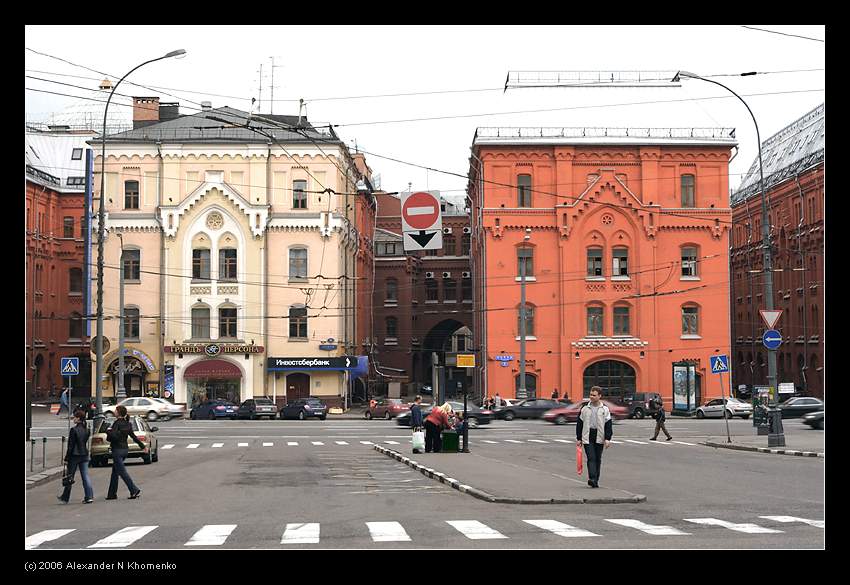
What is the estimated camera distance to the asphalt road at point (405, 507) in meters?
12.8

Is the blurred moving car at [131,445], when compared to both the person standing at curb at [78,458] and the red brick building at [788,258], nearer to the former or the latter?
the person standing at curb at [78,458]

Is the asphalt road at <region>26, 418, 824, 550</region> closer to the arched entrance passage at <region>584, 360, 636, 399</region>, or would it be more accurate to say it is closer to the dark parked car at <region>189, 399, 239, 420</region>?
the dark parked car at <region>189, 399, 239, 420</region>

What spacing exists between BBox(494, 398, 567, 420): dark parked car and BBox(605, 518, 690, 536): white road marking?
146 ft

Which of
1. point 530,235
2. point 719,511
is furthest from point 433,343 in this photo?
point 719,511

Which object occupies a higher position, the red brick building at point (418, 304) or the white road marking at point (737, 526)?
the red brick building at point (418, 304)

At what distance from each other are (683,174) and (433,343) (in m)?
33.8

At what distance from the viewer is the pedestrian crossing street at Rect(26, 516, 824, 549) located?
41.9 feet

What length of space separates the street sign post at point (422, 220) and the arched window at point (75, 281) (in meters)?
60.9

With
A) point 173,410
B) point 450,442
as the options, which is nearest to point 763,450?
point 450,442

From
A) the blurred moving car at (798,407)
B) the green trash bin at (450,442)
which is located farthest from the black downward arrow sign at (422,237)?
the blurred moving car at (798,407)

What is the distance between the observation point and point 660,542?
40.5 feet

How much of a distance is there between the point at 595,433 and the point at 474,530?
6.00m

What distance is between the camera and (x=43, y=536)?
547 inches
